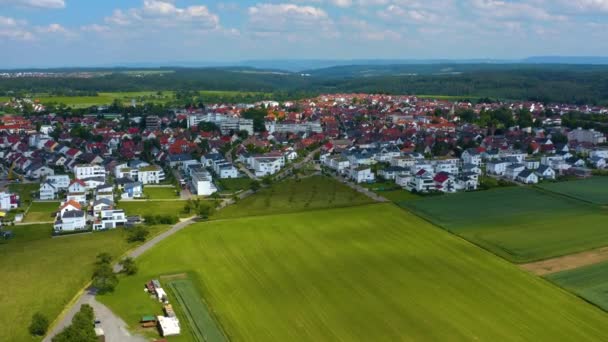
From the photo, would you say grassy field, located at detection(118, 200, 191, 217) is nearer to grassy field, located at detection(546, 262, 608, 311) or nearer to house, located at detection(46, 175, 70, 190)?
house, located at detection(46, 175, 70, 190)

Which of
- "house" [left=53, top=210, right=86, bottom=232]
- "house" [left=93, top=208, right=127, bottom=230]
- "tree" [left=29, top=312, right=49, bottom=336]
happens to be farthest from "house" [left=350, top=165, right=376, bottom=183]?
"tree" [left=29, top=312, right=49, bottom=336]

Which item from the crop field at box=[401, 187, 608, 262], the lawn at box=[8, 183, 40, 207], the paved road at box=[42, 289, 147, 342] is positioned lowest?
the lawn at box=[8, 183, 40, 207]

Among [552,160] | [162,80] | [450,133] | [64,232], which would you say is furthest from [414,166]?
[162,80]

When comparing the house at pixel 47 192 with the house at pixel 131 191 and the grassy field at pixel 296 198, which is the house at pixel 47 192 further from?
the grassy field at pixel 296 198

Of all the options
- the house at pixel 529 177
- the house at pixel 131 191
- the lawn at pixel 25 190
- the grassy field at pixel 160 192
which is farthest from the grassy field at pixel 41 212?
the house at pixel 529 177

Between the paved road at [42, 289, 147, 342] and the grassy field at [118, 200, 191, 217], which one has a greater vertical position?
the paved road at [42, 289, 147, 342]

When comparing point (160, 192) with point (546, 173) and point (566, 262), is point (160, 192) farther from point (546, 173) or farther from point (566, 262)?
point (546, 173)

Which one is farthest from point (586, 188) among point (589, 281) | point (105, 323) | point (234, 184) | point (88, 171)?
point (88, 171)
